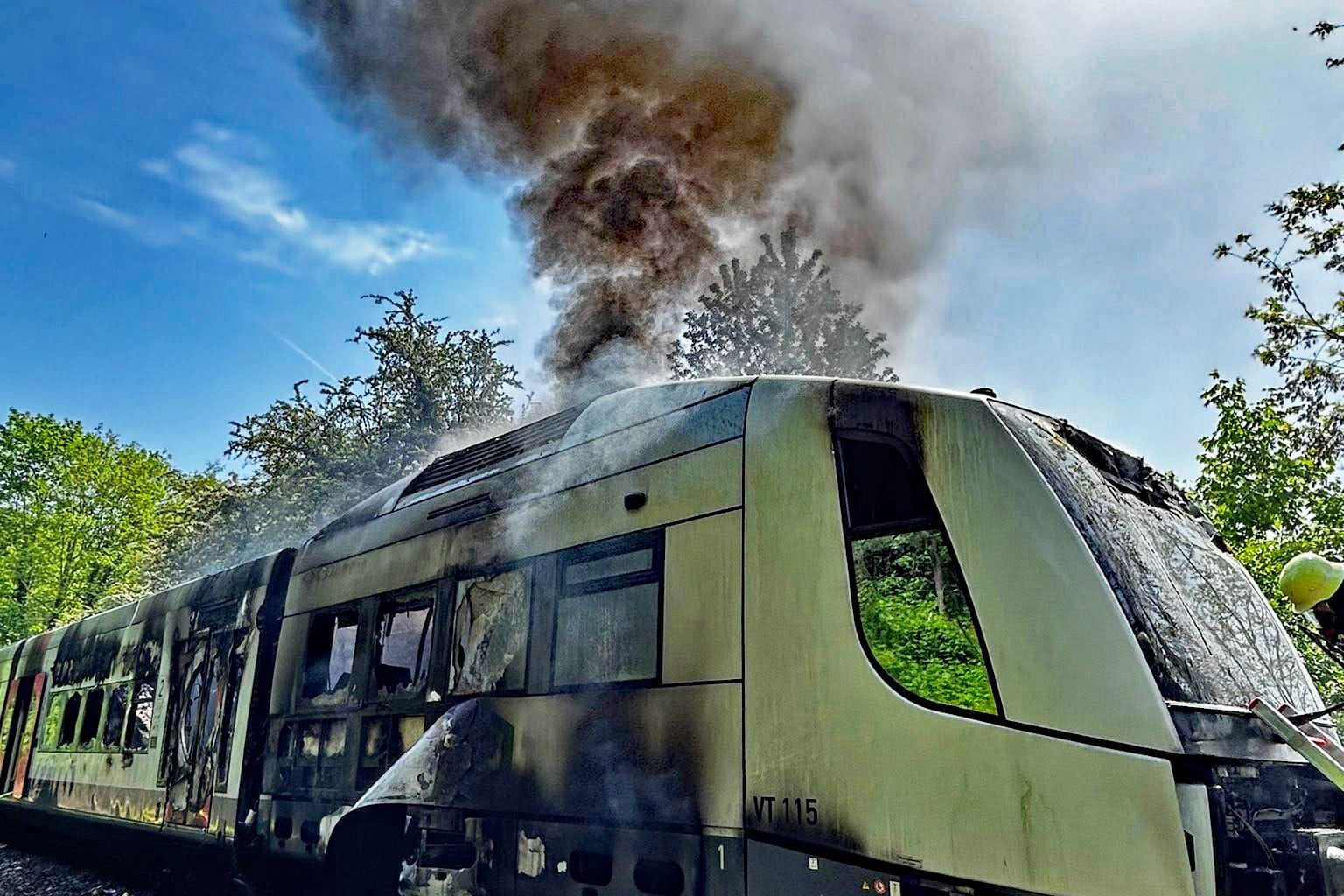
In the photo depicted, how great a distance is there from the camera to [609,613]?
4254mm

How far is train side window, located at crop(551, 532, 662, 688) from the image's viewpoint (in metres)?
4.04

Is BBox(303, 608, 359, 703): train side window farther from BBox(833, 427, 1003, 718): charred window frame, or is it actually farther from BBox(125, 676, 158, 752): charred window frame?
BBox(833, 427, 1003, 718): charred window frame

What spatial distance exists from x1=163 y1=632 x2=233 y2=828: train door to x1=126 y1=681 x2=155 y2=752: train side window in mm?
694

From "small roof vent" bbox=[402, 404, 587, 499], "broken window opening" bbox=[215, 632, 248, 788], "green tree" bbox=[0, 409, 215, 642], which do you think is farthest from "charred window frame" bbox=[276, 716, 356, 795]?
"green tree" bbox=[0, 409, 215, 642]

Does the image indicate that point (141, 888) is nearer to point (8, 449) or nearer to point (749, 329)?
point (749, 329)

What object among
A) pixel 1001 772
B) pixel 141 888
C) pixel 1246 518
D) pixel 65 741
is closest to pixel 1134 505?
pixel 1001 772

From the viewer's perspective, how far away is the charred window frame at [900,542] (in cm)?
303

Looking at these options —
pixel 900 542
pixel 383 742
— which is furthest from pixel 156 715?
pixel 900 542

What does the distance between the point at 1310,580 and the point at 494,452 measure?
169 inches

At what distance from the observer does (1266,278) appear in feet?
41.1

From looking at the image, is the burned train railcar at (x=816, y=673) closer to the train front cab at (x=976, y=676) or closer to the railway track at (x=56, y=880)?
the train front cab at (x=976, y=676)

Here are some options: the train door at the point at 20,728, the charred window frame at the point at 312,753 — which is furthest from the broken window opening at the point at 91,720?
the charred window frame at the point at 312,753

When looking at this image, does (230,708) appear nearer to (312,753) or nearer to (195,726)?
(195,726)

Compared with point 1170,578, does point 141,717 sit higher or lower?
lower
